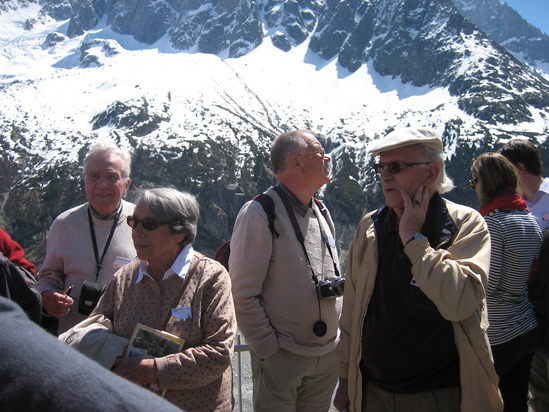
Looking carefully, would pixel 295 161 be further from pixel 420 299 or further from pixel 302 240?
pixel 420 299

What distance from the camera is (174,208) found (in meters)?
3.29

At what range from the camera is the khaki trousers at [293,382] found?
3.79 meters

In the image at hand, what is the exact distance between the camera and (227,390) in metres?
3.19

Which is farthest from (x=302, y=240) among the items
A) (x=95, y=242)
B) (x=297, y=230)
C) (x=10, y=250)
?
(x=10, y=250)

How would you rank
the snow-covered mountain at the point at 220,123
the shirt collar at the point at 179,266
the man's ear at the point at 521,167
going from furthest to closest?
the snow-covered mountain at the point at 220,123 < the man's ear at the point at 521,167 < the shirt collar at the point at 179,266

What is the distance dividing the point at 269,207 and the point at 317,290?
0.87 meters

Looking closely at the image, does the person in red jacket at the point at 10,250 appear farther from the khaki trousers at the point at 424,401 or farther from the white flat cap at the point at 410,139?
the khaki trousers at the point at 424,401

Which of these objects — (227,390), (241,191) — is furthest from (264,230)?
(241,191)

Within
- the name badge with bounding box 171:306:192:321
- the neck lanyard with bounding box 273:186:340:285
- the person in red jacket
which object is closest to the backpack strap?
the neck lanyard with bounding box 273:186:340:285

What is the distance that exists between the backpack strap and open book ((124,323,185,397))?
1.40 metres

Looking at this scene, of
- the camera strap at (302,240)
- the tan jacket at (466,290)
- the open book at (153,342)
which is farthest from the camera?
the camera strap at (302,240)

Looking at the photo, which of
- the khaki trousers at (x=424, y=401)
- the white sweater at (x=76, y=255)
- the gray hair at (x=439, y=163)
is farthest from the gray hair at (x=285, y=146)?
the khaki trousers at (x=424, y=401)

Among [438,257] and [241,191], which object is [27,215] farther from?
[438,257]

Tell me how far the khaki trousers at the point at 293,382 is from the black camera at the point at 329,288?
1.80 feet
